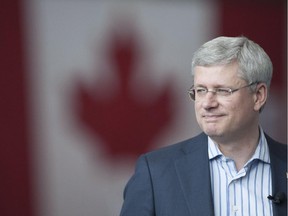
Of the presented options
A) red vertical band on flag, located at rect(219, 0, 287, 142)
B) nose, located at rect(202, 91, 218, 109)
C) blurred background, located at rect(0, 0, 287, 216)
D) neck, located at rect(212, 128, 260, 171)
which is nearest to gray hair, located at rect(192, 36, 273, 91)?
nose, located at rect(202, 91, 218, 109)

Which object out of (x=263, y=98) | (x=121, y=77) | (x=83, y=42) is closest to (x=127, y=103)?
(x=121, y=77)

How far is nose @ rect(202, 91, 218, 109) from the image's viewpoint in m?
2.28

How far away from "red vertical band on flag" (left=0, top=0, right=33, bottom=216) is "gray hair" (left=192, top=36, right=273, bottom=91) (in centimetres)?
152

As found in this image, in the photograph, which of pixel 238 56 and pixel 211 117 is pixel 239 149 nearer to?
pixel 211 117

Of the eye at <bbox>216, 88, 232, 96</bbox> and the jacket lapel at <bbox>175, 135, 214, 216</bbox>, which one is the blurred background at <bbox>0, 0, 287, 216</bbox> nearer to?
the jacket lapel at <bbox>175, 135, 214, 216</bbox>

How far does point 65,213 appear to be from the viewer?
371 cm

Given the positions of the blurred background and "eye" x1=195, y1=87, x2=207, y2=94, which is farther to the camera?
the blurred background

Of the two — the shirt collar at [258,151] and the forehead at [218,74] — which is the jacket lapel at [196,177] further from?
the forehead at [218,74]

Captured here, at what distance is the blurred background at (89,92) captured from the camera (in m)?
3.63

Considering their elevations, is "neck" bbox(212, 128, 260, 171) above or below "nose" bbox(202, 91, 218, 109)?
below

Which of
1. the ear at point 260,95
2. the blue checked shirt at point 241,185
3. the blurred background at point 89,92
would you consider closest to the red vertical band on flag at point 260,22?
the blurred background at point 89,92

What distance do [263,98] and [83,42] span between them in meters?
1.53

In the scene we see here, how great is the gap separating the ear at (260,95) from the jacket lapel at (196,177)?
0.23 metres

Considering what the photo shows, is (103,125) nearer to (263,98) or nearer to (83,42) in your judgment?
(83,42)
